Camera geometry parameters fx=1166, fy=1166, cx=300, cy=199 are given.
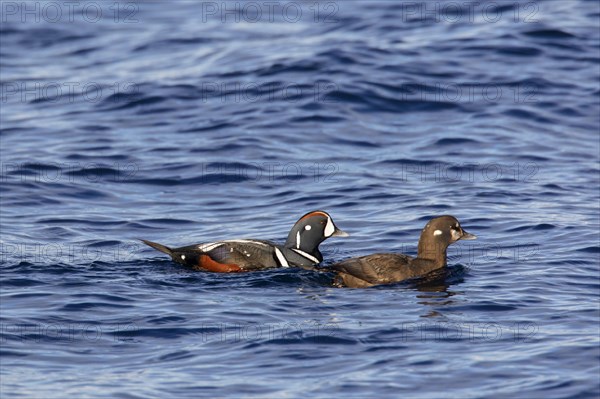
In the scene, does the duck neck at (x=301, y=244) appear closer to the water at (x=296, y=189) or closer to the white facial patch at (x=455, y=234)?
the water at (x=296, y=189)

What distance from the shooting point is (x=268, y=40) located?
27469 mm

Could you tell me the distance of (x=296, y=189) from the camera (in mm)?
18547

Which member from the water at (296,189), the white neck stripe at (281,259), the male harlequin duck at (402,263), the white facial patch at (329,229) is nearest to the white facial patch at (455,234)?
the male harlequin duck at (402,263)

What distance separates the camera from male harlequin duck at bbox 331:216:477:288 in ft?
44.3

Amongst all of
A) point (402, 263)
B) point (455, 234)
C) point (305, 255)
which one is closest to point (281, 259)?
point (305, 255)

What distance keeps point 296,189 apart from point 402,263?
4.99 m

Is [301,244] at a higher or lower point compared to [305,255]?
higher

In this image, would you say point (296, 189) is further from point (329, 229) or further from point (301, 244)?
point (301, 244)

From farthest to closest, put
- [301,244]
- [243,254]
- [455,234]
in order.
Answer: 1. [301,244]
2. [455,234]
3. [243,254]

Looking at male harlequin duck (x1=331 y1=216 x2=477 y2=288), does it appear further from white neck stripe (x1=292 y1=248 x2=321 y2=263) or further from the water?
white neck stripe (x1=292 y1=248 x2=321 y2=263)

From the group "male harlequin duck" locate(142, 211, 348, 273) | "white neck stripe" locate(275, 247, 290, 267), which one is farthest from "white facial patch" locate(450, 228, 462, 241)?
"white neck stripe" locate(275, 247, 290, 267)

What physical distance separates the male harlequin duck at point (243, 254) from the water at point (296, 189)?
24cm

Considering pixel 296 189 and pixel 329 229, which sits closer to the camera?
pixel 329 229

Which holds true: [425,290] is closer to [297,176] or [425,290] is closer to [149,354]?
[149,354]
